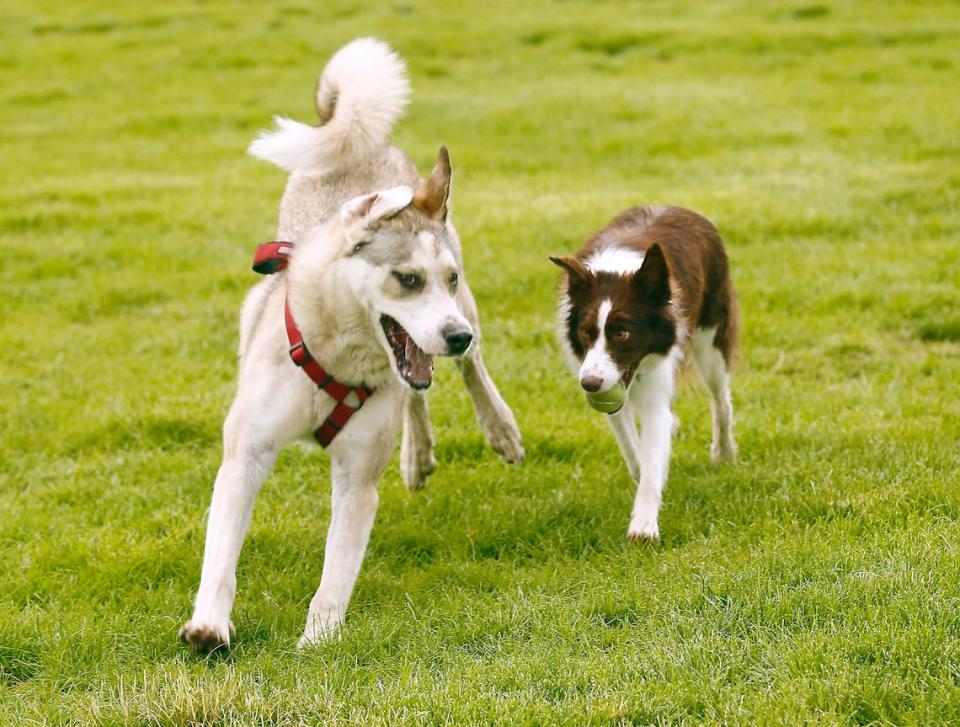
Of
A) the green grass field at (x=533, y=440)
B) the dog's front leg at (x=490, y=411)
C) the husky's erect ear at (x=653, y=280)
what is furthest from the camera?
the dog's front leg at (x=490, y=411)

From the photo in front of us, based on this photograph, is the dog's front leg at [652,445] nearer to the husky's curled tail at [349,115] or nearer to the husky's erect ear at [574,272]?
the husky's erect ear at [574,272]

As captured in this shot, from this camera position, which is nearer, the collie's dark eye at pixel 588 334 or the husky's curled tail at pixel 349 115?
the collie's dark eye at pixel 588 334

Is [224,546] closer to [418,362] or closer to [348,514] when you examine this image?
[348,514]

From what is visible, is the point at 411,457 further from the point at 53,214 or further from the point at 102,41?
the point at 102,41

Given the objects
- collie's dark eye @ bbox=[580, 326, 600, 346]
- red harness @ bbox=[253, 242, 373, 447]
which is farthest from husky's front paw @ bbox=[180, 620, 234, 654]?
collie's dark eye @ bbox=[580, 326, 600, 346]

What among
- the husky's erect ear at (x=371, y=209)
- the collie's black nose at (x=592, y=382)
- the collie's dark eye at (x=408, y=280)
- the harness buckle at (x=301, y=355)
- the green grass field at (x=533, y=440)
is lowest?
the green grass field at (x=533, y=440)

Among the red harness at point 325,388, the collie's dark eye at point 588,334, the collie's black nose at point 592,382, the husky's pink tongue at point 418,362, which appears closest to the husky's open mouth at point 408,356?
the husky's pink tongue at point 418,362

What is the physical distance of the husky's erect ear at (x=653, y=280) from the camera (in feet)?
19.9

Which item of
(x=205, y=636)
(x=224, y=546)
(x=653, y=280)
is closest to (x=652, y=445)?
(x=653, y=280)

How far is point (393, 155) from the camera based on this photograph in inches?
273

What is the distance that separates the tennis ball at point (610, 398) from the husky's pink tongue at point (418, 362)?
1.16m

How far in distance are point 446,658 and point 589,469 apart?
2.55m

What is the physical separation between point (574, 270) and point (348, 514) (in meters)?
1.74

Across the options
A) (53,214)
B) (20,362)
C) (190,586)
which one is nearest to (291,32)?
(53,214)
